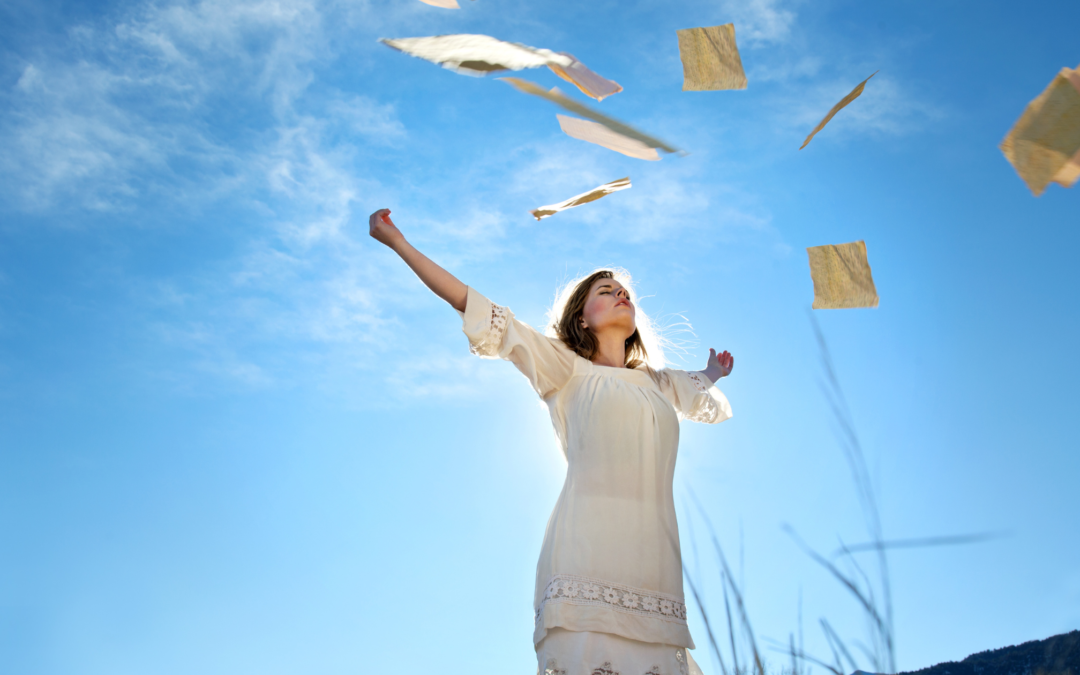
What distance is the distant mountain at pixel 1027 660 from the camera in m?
0.98

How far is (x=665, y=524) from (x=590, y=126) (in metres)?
1.25

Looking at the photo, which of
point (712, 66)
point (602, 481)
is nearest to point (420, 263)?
point (602, 481)

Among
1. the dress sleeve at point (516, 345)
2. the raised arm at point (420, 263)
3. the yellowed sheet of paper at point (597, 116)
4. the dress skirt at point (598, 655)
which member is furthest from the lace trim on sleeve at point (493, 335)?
the yellowed sheet of paper at point (597, 116)

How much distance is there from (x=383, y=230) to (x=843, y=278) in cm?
143

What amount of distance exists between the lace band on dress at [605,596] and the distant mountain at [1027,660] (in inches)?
27.0

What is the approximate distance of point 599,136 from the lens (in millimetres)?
1962

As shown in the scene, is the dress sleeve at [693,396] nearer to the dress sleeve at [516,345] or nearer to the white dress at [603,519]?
the white dress at [603,519]

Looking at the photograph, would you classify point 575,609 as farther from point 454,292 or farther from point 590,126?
point 590,126

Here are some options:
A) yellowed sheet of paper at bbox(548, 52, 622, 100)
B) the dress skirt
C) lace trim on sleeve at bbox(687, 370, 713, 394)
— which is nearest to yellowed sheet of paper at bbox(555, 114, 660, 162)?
yellowed sheet of paper at bbox(548, 52, 622, 100)

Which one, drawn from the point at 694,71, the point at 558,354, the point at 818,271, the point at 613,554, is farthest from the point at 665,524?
the point at 694,71

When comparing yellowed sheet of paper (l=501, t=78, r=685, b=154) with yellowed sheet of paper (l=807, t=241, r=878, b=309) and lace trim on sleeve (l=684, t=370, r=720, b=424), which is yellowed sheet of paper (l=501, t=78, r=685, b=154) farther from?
lace trim on sleeve (l=684, t=370, r=720, b=424)

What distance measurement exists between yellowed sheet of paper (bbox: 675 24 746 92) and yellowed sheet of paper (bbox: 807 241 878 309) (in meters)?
0.57

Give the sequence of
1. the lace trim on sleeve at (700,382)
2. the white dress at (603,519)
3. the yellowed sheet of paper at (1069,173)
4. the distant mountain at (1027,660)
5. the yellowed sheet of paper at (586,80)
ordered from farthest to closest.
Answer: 1. the lace trim on sleeve at (700,382)
2. the white dress at (603,519)
3. the yellowed sheet of paper at (586,80)
4. the yellowed sheet of paper at (1069,173)
5. the distant mountain at (1027,660)

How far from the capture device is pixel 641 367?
3.08 meters
